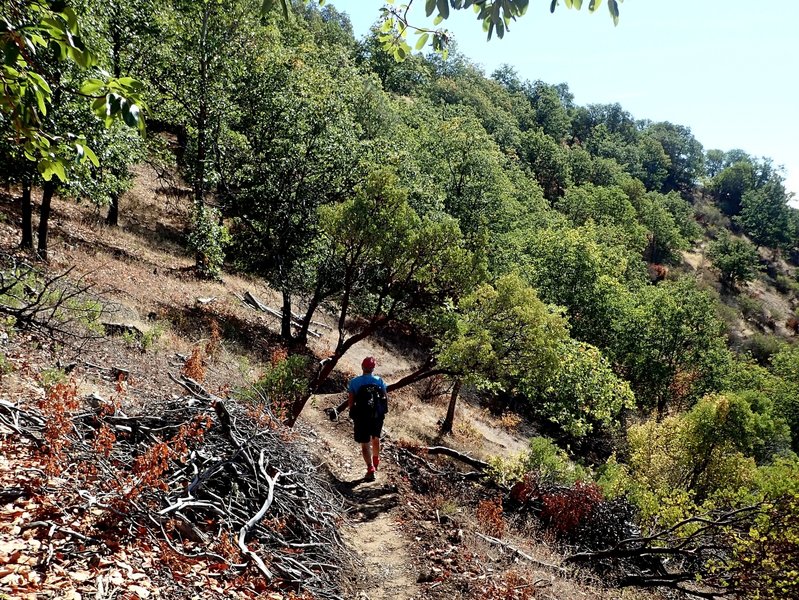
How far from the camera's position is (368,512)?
26.3 feet

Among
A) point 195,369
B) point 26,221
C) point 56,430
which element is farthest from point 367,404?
point 26,221

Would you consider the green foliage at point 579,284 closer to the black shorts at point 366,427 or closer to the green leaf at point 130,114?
the black shorts at point 366,427

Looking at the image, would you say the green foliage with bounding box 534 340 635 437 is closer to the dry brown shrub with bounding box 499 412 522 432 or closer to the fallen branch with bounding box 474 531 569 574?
the dry brown shrub with bounding box 499 412 522 432

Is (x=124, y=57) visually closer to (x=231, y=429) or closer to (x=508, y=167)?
(x=231, y=429)

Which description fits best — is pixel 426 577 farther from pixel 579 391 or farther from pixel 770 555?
pixel 579 391

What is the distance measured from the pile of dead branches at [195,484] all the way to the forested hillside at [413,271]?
1.45 metres

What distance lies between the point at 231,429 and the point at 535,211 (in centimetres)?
3881

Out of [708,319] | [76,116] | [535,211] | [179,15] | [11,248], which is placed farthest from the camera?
[535,211]

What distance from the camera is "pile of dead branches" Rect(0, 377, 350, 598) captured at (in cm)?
452

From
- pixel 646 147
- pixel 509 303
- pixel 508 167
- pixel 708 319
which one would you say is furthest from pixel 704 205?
pixel 509 303

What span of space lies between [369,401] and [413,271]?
5597 millimetres

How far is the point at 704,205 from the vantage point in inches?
3797

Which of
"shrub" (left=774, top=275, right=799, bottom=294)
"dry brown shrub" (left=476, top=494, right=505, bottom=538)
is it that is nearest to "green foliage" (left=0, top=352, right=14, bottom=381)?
"dry brown shrub" (left=476, top=494, right=505, bottom=538)

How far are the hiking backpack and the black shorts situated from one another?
8cm
